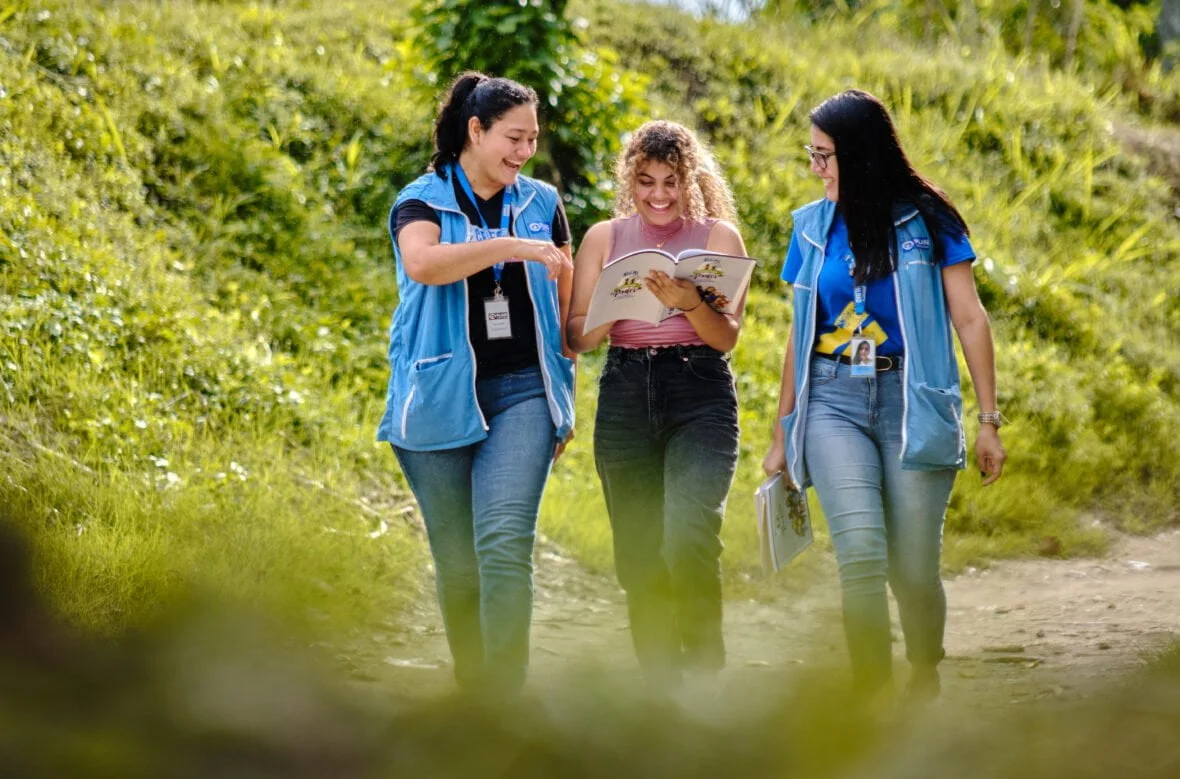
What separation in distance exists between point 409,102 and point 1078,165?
661 centimetres

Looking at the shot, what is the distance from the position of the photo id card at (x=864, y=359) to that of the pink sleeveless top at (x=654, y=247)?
0.53 meters

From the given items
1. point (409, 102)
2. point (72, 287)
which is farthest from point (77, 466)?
point (409, 102)

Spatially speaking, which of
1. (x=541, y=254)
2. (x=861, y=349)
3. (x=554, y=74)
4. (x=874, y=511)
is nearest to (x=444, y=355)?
(x=541, y=254)

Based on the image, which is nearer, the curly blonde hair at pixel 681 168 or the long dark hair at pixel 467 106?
the long dark hair at pixel 467 106

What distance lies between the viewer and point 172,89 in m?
9.91

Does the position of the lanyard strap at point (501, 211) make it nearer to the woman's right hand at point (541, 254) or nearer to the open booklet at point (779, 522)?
the woman's right hand at point (541, 254)

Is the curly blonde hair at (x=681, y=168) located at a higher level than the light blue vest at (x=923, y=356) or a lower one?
higher

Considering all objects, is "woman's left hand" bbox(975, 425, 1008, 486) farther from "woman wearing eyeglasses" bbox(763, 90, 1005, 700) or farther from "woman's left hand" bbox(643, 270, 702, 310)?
"woman's left hand" bbox(643, 270, 702, 310)

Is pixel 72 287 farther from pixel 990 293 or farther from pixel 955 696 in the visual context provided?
pixel 990 293

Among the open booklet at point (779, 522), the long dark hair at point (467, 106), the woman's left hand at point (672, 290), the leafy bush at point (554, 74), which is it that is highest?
the leafy bush at point (554, 74)

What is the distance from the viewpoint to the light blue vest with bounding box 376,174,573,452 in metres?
4.17

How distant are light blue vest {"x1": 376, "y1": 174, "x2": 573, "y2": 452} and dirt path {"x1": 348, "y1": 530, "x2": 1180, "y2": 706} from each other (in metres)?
1.22

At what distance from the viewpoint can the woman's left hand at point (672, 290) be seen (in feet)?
14.2

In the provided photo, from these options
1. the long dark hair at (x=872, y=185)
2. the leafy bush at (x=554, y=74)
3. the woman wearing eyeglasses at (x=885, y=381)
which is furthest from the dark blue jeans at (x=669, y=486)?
the leafy bush at (x=554, y=74)
